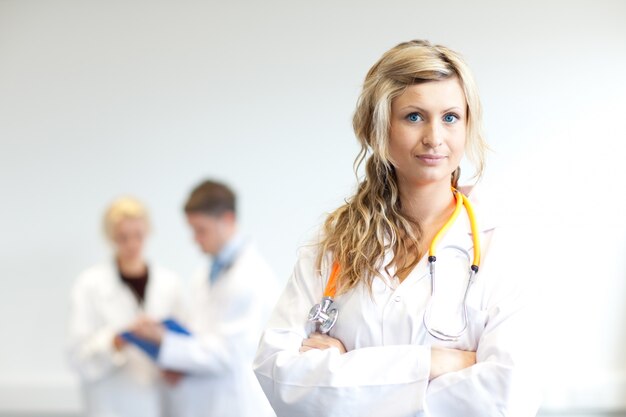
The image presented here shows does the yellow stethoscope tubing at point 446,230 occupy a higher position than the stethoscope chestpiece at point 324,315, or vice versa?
the yellow stethoscope tubing at point 446,230

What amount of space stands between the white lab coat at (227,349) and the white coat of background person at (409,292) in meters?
2.00

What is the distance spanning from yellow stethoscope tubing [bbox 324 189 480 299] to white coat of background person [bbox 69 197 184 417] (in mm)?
2288

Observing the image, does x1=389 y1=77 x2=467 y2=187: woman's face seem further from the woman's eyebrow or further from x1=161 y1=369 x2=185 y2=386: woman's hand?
x1=161 y1=369 x2=185 y2=386: woman's hand

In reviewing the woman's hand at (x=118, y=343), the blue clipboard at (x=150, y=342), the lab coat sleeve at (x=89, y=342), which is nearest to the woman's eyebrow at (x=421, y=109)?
the blue clipboard at (x=150, y=342)

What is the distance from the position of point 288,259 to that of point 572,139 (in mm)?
1883

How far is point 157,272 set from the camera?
489cm

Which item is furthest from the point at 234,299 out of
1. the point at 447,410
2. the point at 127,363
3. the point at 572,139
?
the point at 572,139

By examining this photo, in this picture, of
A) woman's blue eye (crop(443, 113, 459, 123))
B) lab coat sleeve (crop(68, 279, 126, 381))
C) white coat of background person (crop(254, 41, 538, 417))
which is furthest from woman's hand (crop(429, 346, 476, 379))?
lab coat sleeve (crop(68, 279, 126, 381))

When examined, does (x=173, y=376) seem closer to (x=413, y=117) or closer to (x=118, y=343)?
(x=118, y=343)

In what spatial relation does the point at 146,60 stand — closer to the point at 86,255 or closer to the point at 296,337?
the point at 86,255

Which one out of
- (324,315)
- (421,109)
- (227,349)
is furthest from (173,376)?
(421,109)

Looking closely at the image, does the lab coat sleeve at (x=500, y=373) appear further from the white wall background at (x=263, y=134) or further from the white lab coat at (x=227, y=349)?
the white wall background at (x=263, y=134)

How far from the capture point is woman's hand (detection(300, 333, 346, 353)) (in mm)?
1930

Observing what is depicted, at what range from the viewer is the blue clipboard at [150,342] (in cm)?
403
